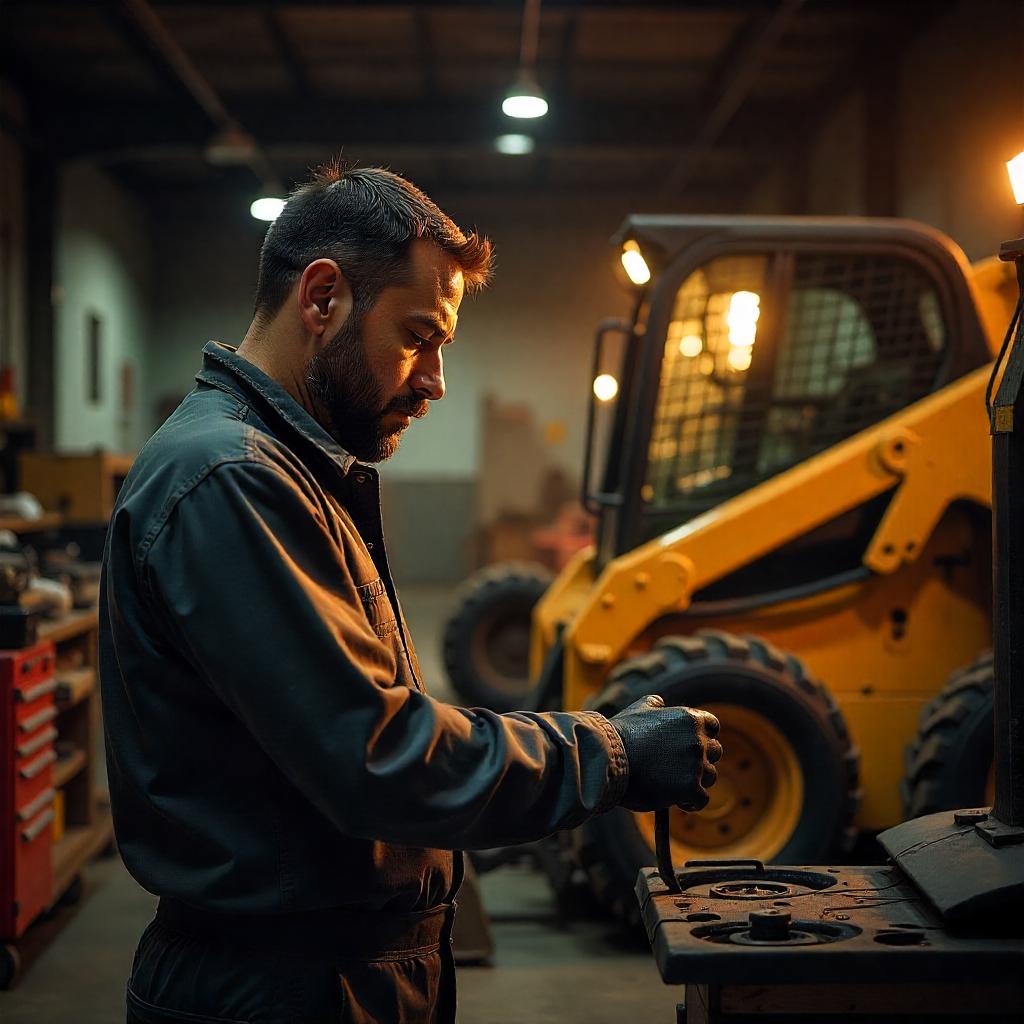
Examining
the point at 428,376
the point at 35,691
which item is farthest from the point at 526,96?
the point at 428,376

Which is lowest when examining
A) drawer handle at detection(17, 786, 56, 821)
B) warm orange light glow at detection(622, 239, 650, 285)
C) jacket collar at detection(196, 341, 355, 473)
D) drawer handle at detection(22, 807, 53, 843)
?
drawer handle at detection(22, 807, 53, 843)

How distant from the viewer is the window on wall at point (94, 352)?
43.9ft

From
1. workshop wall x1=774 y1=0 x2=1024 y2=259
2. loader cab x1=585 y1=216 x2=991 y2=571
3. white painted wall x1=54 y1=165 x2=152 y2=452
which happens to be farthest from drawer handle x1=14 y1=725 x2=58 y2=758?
white painted wall x1=54 y1=165 x2=152 y2=452

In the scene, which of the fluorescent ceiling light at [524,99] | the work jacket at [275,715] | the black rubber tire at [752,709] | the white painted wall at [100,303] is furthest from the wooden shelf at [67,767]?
the white painted wall at [100,303]

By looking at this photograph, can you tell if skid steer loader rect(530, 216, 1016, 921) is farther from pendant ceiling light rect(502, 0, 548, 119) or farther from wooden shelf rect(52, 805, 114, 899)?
pendant ceiling light rect(502, 0, 548, 119)

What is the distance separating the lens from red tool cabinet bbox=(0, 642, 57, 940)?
12.9 feet

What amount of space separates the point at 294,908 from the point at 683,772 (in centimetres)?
49

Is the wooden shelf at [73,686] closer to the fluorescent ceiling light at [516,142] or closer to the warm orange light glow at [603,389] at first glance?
the warm orange light glow at [603,389]

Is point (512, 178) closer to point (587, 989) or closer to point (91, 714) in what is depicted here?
point (91, 714)

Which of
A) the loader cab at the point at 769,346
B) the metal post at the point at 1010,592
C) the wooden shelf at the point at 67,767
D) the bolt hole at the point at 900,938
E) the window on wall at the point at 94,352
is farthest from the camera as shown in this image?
the window on wall at the point at 94,352

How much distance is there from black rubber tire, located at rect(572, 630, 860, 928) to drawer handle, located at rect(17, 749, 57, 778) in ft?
5.66

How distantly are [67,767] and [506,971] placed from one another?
75.7 inches

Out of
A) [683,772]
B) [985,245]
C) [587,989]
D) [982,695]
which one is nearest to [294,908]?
[683,772]

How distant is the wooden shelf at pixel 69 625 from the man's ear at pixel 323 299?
3117 mm
